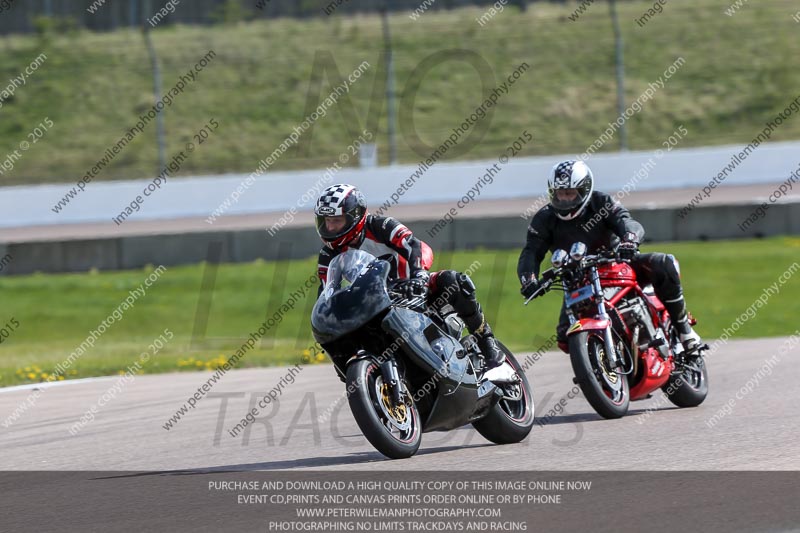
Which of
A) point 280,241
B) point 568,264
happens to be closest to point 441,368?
point 568,264

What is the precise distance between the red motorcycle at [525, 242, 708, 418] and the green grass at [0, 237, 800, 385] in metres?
6.12

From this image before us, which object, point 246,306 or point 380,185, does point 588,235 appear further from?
point 380,185

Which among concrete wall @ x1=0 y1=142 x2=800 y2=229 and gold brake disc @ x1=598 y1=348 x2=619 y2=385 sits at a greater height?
gold brake disc @ x1=598 y1=348 x2=619 y2=385

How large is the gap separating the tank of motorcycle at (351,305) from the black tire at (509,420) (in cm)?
119

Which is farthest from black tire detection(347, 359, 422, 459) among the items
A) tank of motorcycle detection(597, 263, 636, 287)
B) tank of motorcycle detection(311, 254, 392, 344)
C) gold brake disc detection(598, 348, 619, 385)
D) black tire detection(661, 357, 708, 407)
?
black tire detection(661, 357, 708, 407)

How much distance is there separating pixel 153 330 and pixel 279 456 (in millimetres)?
10631

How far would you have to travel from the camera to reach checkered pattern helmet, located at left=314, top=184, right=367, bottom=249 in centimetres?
722

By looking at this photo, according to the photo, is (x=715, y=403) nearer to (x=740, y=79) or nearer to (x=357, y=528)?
(x=357, y=528)

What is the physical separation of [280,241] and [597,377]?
12.9 m

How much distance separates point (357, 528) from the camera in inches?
215

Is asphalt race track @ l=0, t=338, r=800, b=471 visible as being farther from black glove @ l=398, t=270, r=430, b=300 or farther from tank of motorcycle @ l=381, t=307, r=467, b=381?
black glove @ l=398, t=270, r=430, b=300

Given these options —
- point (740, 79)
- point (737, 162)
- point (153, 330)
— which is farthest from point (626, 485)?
point (740, 79)

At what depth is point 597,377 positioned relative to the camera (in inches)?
333

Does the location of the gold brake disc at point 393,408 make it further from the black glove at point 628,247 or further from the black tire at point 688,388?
the black tire at point 688,388
